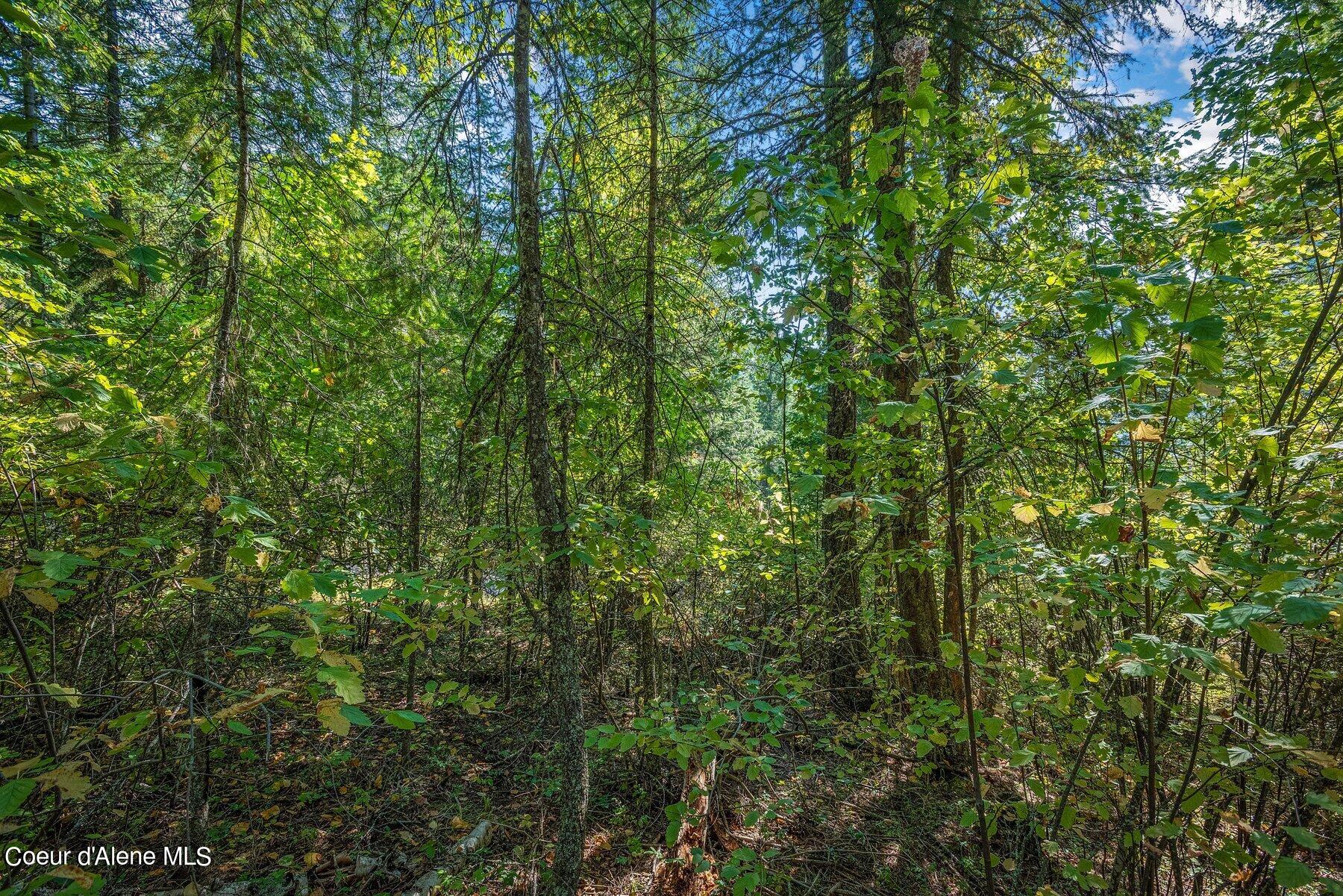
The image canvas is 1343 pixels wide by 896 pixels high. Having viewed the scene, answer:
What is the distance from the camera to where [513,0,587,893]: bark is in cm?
274

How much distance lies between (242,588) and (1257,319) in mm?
7173

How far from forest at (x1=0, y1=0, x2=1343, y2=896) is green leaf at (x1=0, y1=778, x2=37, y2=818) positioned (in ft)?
0.04

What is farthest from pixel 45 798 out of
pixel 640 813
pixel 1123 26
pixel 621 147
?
pixel 1123 26

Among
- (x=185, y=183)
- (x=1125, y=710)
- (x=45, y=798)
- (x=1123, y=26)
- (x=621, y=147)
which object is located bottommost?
(x=45, y=798)

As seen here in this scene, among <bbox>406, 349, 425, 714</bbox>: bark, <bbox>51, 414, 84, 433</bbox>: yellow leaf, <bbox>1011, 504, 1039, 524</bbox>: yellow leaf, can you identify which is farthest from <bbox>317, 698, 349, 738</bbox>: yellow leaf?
<bbox>406, 349, 425, 714</bbox>: bark

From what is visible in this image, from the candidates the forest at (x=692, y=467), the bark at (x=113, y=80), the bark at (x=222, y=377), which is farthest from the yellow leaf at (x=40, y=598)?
the bark at (x=113, y=80)

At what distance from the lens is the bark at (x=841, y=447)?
379 centimetres

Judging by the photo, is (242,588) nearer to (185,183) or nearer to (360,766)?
(360,766)

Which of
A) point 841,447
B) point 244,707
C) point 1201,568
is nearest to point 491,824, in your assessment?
point 244,707

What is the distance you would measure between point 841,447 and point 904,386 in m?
1.53

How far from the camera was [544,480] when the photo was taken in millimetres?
2779

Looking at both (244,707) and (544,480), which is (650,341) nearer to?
(544,480)

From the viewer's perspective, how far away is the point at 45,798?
3.16 metres

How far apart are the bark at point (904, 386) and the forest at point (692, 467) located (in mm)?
52
